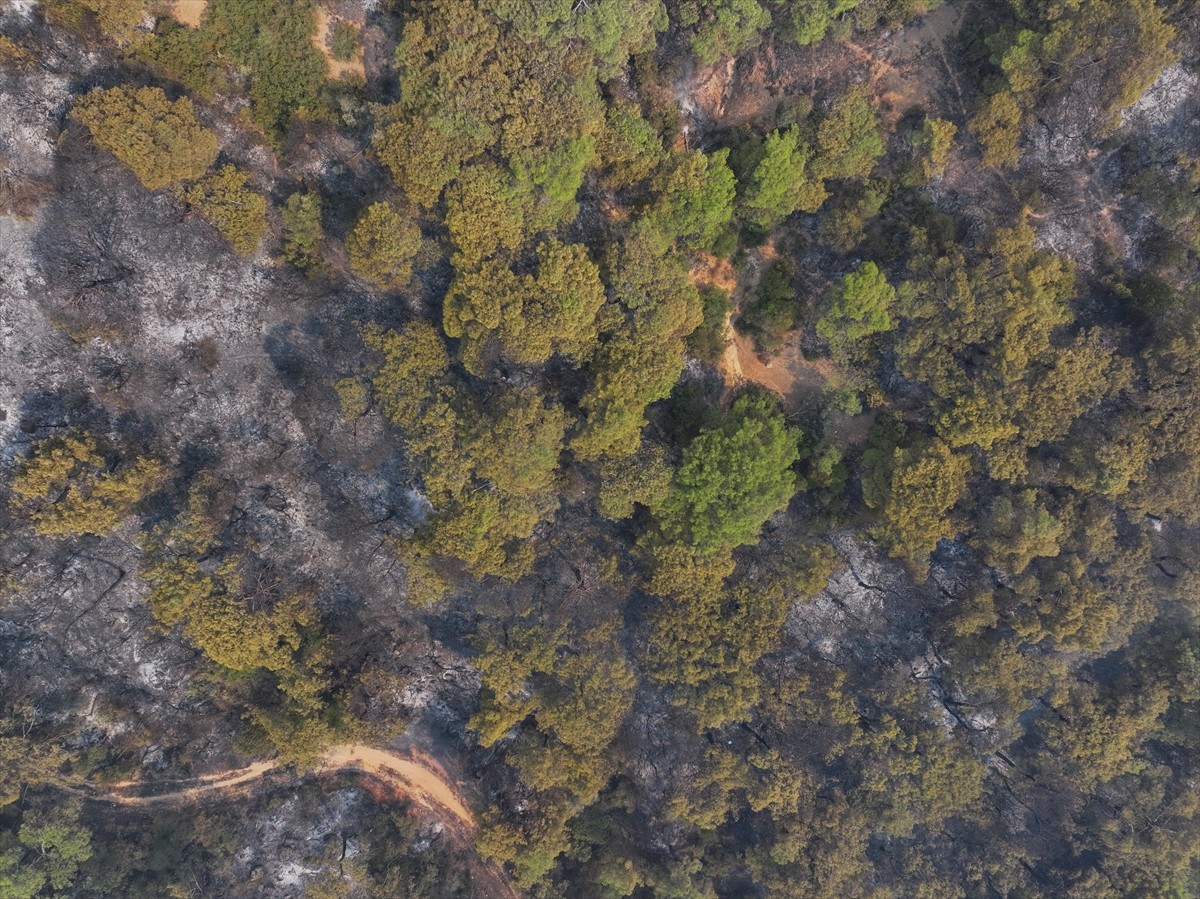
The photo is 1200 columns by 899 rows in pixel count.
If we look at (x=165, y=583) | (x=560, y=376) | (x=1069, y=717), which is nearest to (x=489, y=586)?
(x=560, y=376)

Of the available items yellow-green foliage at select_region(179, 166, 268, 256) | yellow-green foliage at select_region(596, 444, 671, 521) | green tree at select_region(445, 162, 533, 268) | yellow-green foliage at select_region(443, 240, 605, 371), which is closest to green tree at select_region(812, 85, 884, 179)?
yellow-green foliage at select_region(443, 240, 605, 371)

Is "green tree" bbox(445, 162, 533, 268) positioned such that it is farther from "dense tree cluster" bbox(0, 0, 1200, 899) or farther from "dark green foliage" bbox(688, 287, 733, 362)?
"dark green foliage" bbox(688, 287, 733, 362)

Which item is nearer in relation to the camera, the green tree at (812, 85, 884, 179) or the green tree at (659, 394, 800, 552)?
the green tree at (812, 85, 884, 179)

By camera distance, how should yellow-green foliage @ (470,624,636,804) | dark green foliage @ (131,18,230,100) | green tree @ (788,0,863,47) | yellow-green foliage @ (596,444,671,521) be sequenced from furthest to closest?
yellow-green foliage @ (470,624,636,804), yellow-green foliage @ (596,444,671,521), green tree @ (788,0,863,47), dark green foliage @ (131,18,230,100)

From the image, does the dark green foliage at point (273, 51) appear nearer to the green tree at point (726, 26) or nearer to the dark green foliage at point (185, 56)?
the dark green foliage at point (185, 56)

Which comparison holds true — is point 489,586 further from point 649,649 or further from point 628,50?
point 628,50

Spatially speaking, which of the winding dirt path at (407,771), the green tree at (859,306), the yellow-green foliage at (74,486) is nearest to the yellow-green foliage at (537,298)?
the green tree at (859,306)

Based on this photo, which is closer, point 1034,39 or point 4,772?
point 1034,39

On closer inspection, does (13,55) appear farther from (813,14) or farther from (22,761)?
(22,761)
